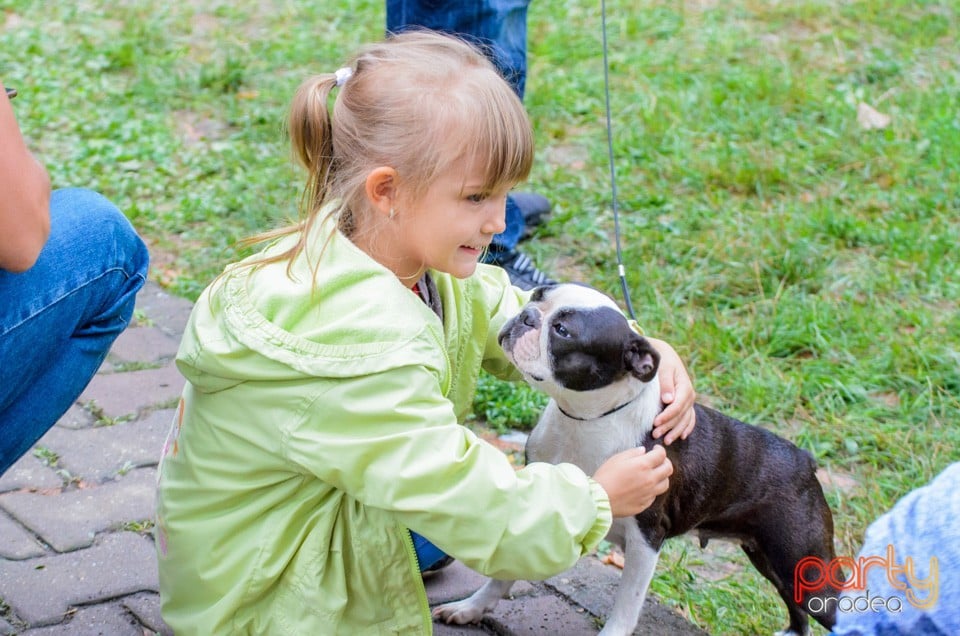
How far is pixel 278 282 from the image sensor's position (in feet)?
6.59

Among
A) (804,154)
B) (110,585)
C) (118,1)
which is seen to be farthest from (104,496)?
(118,1)

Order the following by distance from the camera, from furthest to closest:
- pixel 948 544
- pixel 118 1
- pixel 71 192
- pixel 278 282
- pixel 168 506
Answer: pixel 118 1
pixel 71 192
pixel 168 506
pixel 278 282
pixel 948 544

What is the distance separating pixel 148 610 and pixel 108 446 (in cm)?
78

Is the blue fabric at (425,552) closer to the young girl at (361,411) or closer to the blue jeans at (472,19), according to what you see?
the young girl at (361,411)

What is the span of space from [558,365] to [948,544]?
3.64 feet

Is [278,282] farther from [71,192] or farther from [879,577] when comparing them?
[879,577]

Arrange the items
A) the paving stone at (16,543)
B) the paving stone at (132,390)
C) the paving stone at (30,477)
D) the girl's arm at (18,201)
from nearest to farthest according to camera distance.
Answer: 1. the girl's arm at (18,201)
2. the paving stone at (16,543)
3. the paving stone at (30,477)
4. the paving stone at (132,390)

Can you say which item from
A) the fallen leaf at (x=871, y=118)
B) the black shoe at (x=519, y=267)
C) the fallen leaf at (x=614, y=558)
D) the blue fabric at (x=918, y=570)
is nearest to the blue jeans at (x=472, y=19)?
the black shoe at (x=519, y=267)

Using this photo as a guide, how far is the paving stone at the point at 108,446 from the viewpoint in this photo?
2992 millimetres

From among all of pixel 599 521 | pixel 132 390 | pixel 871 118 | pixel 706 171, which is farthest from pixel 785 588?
pixel 871 118

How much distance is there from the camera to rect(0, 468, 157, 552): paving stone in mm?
2678

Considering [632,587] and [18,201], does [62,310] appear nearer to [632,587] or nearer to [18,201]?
[18,201]

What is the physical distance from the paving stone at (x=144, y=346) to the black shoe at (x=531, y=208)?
1477 mm

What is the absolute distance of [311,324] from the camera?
1.95m
